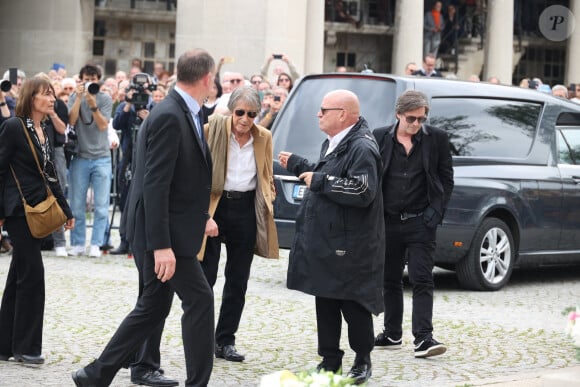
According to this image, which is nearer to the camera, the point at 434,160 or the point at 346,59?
the point at 434,160

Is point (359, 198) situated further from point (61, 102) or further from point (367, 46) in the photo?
point (367, 46)

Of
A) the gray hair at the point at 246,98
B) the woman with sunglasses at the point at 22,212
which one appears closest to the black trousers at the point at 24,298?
the woman with sunglasses at the point at 22,212

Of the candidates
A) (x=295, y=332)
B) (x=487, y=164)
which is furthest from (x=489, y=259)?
(x=295, y=332)

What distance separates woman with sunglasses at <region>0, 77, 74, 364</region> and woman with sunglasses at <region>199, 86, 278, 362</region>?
3.41ft

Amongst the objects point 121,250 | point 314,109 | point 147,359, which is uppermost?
point 314,109

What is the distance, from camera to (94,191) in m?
15.4

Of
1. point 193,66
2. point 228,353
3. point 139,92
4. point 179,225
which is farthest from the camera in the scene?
point 139,92

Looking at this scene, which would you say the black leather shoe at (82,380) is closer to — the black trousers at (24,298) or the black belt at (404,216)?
the black trousers at (24,298)

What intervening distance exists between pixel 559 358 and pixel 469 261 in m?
3.58

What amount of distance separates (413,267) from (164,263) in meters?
2.92

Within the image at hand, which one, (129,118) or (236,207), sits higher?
(129,118)

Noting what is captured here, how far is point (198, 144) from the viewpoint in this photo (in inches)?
290

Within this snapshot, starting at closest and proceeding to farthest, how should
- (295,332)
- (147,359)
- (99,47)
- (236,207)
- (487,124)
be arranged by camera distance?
(147,359) < (236,207) < (295,332) < (487,124) < (99,47)

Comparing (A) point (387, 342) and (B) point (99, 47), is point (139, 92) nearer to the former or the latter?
(A) point (387, 342)
